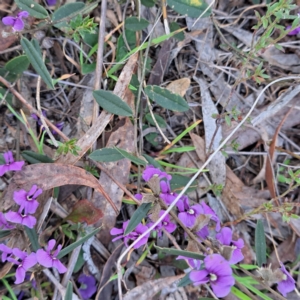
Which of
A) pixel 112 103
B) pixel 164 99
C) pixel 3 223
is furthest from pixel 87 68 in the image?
pixel 3 223

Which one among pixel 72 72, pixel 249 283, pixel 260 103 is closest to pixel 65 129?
pixel 72 72

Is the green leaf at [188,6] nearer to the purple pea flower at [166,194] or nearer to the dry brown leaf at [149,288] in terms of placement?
the purple pea flower at [166,194]

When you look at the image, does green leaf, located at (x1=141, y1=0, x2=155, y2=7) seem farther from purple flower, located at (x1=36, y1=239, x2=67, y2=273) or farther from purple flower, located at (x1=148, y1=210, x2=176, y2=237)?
purple flower, located at (x1=36, y1=239, x2=67, y2=273)

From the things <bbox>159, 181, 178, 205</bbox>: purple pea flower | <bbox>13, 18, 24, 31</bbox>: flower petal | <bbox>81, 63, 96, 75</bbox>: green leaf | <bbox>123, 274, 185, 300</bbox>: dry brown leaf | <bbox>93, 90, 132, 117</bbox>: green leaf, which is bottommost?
<bbox>123, 274, 185, 300</bbox>: dry brown leaf

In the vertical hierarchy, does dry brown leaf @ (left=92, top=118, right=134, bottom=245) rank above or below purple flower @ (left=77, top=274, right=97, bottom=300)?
above

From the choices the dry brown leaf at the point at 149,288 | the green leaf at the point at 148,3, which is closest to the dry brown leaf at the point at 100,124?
the green leaf at the point at 148,3

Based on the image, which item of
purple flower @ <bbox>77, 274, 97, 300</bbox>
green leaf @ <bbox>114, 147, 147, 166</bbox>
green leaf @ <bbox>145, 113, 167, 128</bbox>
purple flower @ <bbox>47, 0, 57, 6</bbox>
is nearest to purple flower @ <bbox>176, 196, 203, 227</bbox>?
green leaf @ <bbox>114, 147, 147, 166</bbox>
